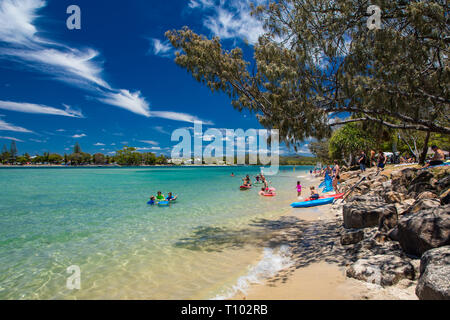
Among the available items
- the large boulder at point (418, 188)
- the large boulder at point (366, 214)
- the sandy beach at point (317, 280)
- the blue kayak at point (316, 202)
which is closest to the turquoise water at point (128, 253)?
the sandy beach at point (317, 280)

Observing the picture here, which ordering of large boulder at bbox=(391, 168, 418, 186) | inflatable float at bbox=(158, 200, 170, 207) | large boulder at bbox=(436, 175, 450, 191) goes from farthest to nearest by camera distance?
inflatable float at bbox=(158, 200, 170, 207) → large boulder at bbox=(391, 168, 418, 186) → large boulder at bbox=(436, 175, 450, 191)

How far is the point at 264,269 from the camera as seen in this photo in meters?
6.66

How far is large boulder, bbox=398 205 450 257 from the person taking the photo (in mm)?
4664

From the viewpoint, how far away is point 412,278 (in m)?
4.44

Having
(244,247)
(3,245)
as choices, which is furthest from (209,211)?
(3,245)

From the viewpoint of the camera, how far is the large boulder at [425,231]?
466 cm

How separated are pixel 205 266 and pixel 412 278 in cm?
509

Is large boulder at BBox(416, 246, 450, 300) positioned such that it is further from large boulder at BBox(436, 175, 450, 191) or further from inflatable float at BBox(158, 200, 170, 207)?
inflatable float at BBox(158, 200, 170, 207)

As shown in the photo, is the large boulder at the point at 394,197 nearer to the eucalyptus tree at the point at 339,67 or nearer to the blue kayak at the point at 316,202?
the eucalyptus tree at the point at 339,67

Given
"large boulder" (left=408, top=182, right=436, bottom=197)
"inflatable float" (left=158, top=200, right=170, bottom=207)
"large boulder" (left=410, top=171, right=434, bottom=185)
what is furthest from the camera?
"inflatable float" (left=158, top=200, right=170, bottom=207)

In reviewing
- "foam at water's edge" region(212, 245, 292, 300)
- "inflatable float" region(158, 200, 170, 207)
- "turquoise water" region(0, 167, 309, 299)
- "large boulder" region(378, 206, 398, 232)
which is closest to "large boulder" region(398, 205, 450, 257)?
"large boulder" region(378, 206, 398, 232)

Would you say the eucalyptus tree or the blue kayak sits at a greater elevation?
the eucalyptus tree

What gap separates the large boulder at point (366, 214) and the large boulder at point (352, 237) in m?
0.73

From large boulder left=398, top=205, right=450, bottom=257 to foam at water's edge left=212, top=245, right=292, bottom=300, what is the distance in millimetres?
2948
